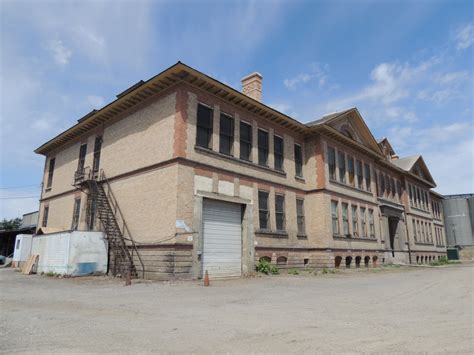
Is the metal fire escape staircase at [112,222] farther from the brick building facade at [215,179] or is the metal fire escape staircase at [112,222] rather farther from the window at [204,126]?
the window at [204,126]

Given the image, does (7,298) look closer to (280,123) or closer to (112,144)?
(112,144)

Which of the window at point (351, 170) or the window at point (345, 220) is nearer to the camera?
the window at point (345, 220)

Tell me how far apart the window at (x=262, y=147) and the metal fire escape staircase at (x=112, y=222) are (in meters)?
8.40

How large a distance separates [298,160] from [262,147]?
4.07 meters

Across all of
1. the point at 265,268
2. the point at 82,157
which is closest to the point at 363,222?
the point at 265,268

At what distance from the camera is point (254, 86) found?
23344 mm

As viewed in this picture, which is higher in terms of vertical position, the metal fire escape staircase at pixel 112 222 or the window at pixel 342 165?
the window at pixel 342 165

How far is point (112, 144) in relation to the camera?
20.4 metres

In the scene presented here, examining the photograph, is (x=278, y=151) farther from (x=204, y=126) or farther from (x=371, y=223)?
(x=371, y=223)

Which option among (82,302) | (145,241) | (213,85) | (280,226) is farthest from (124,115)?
(82,302)

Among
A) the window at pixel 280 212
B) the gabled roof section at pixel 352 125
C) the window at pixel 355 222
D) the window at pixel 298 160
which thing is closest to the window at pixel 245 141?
the window at pixel 280 212

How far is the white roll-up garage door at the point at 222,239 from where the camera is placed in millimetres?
16688

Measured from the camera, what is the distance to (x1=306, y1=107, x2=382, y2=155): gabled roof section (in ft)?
84.1

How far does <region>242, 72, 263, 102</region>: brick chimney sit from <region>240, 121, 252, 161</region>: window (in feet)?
13.1
